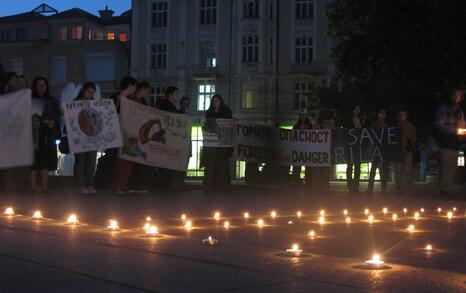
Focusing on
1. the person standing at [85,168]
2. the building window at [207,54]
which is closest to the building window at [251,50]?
the building window at [207,54]

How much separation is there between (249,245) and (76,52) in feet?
191

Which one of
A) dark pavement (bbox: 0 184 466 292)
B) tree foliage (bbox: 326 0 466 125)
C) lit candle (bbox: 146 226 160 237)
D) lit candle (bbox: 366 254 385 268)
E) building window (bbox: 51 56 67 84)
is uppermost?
building window (bbox: 51 56 67 84)

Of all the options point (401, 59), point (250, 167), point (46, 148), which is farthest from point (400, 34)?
point (46, 148)

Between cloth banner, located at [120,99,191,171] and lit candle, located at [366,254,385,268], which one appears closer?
lit candle, located at [366,254,385,268]

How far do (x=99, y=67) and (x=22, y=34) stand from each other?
909cm

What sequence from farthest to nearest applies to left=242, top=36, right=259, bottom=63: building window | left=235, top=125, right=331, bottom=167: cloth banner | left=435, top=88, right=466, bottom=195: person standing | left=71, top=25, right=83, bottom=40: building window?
left=71, top=25, right=83, bottom=40: building window → left=242, top=36, right=259, bottom=63: building window → left=235, top=125, right=331, bottom=167: cloth banner → left=435, top=88, right=466, bottom=195: person standing

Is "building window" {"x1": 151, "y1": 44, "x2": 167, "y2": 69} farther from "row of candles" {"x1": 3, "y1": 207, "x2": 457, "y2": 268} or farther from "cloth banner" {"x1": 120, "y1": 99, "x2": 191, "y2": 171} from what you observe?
"row of candles" {"x1": 3, "y1": 207, "x2": 457, "y2": 268}

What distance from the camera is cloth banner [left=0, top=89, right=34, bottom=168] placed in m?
12.0

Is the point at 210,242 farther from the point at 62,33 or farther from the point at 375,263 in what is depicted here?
the point at 62,33

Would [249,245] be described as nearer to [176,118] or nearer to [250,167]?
[176,118]

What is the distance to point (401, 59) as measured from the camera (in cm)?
1925

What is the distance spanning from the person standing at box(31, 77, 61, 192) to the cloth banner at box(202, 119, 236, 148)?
3246mm


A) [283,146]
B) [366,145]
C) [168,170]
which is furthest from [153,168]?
[366,145]

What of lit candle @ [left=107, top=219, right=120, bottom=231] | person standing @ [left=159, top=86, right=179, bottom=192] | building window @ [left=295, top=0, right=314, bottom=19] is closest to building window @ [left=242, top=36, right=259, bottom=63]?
building window @ [left=295, top=0, right=314, bottom=19]
